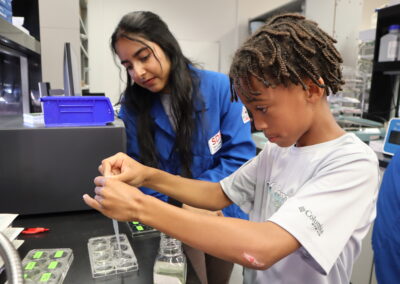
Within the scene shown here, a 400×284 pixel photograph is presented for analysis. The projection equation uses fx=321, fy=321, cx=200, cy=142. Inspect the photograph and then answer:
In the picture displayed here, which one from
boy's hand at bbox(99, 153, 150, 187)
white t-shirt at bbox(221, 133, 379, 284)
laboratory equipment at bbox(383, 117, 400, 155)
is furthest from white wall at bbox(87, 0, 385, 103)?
white t-shirt at bbox(221, 133, 379, 284)

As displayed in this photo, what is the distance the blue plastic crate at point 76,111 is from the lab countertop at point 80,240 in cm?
29

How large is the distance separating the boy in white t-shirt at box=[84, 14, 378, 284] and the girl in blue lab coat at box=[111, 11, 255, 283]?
43cm

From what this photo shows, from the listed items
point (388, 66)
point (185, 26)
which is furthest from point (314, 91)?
point (185, 26)

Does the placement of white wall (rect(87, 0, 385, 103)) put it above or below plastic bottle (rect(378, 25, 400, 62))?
above

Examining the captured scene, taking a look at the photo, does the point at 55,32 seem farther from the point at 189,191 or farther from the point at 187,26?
the point at 187,26

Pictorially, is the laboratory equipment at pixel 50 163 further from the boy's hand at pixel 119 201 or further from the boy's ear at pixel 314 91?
the boy's ear at pixel 314 91

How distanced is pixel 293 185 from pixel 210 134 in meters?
0.54

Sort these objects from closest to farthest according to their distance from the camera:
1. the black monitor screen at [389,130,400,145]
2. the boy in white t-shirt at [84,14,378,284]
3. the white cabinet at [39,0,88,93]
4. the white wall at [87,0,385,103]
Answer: the boy in white t-shirt at [84,14,378,284] < the black monitor screen at [389,130,400,145] < the white cabinet at [39,0,88,93] < the white wall at [87,0,385,103]

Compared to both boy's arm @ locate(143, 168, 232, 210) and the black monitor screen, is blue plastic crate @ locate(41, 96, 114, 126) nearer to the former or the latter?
boy's arm @ locate(143, 168, 232, 210)

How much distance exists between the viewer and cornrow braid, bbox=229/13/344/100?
604 mm

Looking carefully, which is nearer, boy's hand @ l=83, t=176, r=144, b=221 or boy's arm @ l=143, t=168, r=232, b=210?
boy's hand @ l=83, t=176, r=144, b=221

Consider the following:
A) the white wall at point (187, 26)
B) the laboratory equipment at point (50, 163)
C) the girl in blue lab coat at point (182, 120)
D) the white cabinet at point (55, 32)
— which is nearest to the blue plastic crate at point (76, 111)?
the laboratory equipment at point (50, 163)

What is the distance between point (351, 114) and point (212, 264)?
5.43 feet

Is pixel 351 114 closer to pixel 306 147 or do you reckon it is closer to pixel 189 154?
pixel 189 154
